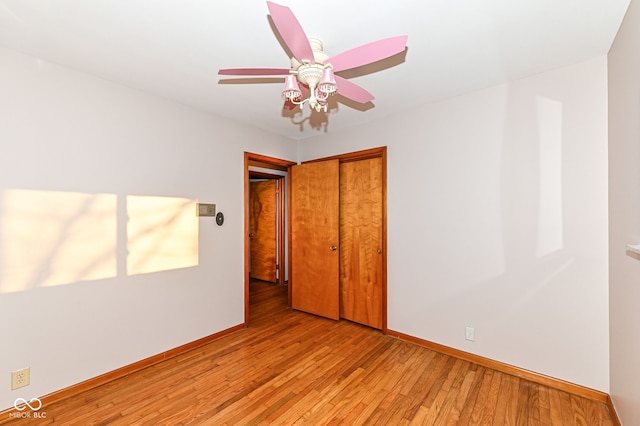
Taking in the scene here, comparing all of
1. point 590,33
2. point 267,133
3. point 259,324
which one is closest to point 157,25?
point 267,133

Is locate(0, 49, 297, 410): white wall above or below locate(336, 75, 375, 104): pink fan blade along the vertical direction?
below

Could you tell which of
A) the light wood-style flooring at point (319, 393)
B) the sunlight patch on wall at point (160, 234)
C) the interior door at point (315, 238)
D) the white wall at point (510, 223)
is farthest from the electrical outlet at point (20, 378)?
the white wall at point (510, 223)

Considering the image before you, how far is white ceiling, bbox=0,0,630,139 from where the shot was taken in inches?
59.9

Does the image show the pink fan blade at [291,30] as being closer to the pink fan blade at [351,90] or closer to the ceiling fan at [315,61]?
the ceiling fan at [315,61]

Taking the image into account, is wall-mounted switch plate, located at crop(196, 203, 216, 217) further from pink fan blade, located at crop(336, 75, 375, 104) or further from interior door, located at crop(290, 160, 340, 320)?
pink fan blade, located at crop(336, 75, 375, 104)

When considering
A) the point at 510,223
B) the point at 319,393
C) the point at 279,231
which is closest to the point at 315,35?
the point at 510,223

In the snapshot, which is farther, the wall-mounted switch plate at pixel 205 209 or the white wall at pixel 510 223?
the wall-mounted switch plate at pixel 205 209

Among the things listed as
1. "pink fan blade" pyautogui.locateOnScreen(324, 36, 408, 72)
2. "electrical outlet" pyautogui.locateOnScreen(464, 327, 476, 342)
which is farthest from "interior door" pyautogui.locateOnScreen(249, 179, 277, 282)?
"pink fan blade" pyautogui.locateOnScreen(324, 36, 408, 72)

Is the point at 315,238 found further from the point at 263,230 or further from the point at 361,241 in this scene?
the point at 263,230

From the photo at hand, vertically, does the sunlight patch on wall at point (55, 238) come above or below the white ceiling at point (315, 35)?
below

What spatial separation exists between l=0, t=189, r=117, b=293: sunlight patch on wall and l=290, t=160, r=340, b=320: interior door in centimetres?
219

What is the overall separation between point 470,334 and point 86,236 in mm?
3391

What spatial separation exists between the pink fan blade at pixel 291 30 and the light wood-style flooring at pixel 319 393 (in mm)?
2237

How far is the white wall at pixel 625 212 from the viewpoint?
1.50m
